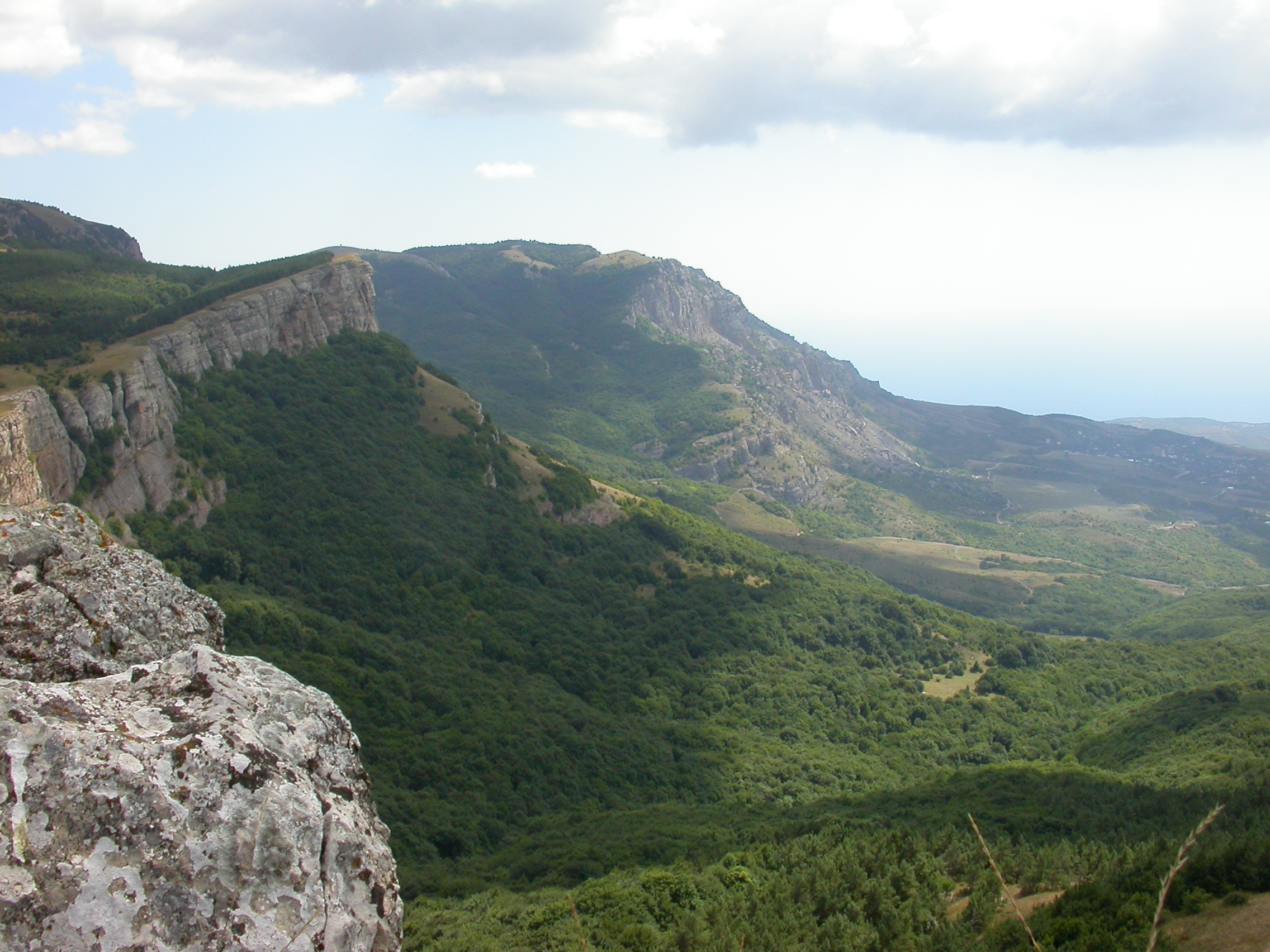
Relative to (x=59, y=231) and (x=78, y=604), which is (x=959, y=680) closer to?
(x=78, y=604)

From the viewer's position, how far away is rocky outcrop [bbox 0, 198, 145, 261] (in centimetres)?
10812

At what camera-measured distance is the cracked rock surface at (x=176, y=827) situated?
9.35 meters

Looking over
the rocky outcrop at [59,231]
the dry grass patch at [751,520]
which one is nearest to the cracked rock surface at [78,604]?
the rocky outcrop at [59,231]

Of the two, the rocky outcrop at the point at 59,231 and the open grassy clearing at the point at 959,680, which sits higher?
the rocky outcrop at the point at 59,231

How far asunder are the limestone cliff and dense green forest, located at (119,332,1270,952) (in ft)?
7.79

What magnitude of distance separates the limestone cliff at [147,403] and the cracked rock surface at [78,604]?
32294 mm

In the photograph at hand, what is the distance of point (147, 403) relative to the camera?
66312 millimetres

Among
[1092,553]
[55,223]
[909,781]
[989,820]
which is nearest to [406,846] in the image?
[989,820]

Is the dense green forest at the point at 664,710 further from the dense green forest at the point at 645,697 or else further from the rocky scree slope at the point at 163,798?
the rocky scree slope at the point at 163,798

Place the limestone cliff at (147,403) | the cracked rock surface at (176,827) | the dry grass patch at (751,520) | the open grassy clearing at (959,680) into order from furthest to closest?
the dry grass patch at (751,520)
the open grassy clearing at (959,680)
the limestone cliff at (147,403)
the cracked rock surface at (176,827)

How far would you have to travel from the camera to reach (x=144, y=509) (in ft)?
207

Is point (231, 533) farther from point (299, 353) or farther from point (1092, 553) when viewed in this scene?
point (1092, 553)

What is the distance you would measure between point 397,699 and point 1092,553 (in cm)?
17596

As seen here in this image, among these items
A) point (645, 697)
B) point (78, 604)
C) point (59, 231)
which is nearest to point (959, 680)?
point (645, 697)
